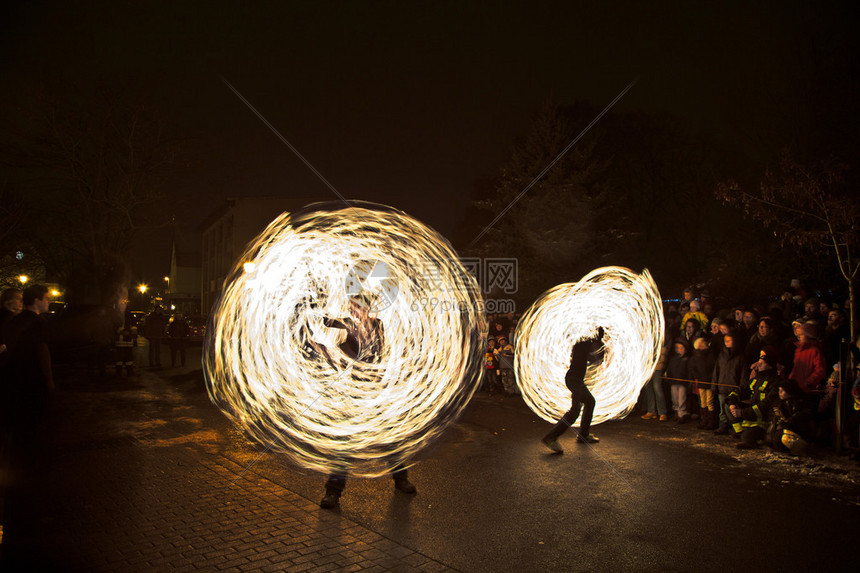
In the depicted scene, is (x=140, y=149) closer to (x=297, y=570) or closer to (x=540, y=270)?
(x=540, y=270)

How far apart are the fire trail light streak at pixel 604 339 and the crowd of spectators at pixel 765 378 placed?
82cm

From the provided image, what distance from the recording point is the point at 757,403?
28.9 ft

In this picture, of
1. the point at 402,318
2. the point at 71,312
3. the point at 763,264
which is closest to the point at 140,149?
the point at 71,312

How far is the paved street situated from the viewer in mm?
4660

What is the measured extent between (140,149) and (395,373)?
19439 mm

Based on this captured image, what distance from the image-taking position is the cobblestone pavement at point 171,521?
4590 mm

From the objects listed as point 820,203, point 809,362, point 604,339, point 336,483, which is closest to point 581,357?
point 604,339

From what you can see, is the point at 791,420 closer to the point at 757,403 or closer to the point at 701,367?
the point at 757,403

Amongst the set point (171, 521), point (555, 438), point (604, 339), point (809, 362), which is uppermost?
point (604, 339)

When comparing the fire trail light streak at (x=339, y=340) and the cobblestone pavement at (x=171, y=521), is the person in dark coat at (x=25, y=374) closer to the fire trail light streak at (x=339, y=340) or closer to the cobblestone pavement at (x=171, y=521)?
the cobblestone pavement at (x=171, y=521)

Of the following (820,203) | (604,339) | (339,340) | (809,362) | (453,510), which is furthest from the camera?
(604,339)

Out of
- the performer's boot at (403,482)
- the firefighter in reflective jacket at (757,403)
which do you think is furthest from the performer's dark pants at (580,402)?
the performer's boot at (403,482)

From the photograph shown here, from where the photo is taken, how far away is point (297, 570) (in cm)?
445

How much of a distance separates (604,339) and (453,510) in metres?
5.74
